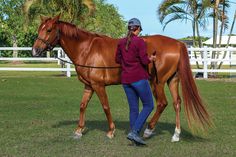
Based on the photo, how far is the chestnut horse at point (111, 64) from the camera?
829 cm

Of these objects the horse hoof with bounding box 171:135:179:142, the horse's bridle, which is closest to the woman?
the horse hoof with bounding box 171:135:179:142

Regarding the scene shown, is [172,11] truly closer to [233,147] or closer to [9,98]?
[9,98]

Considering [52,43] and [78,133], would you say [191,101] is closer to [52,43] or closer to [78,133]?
[78,133]

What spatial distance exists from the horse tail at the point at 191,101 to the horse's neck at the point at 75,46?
69.4 inches

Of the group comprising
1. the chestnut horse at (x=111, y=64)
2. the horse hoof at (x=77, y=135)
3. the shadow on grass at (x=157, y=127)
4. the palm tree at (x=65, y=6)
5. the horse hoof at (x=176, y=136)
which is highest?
the palm tree at (x=65, y=6)

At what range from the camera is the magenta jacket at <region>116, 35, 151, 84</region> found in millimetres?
7266

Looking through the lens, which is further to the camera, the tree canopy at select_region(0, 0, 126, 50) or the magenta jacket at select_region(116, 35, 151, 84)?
the tree canopy at select_region(0, 0, 126, 50)

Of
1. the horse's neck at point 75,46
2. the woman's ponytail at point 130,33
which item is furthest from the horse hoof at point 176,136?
the horse's neck at point 75,46

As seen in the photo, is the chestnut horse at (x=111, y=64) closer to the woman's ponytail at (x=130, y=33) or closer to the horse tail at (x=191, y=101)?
the horse tail at (x=191, y=101)

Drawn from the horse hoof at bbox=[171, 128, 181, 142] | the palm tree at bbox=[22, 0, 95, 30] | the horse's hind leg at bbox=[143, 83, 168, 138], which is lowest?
the horse hoof at bbox=[171, 128, 181, 142]

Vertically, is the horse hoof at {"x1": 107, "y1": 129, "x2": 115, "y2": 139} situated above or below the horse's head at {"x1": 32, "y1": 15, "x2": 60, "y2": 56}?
below

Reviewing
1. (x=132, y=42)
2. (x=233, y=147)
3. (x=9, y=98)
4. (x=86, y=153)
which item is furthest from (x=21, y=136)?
(x=9, y=98)

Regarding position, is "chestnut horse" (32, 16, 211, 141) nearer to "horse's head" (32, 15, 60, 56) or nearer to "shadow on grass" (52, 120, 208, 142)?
"horse's head" (32, 15, 60, 56)

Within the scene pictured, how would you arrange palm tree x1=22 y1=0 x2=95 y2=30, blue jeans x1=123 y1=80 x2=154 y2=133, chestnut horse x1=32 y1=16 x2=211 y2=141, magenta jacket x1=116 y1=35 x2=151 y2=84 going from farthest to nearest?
palm tree x1=22 y1=0 x2=95 y2=30
chestnut horse x1=32 y1=16 x2=211 y2=141
blue jeans x1=123 y1=80 x2=154 y2=133
magenta jacket x1=116 y1=35 x2=151 y2=84
